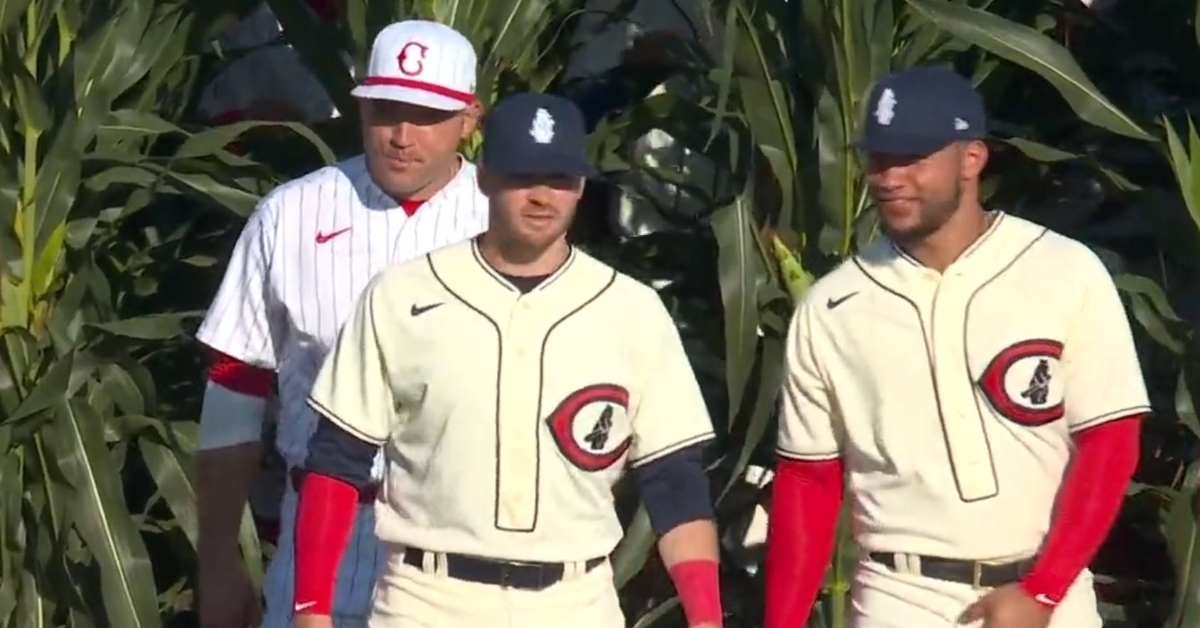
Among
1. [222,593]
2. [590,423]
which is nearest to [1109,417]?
[590,423]

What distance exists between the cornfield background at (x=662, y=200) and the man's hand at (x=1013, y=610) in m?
1.03

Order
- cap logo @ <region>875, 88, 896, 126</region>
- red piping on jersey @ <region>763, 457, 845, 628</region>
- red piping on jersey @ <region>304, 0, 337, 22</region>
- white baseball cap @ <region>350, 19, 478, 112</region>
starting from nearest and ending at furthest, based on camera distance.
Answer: cap logo @ <region>875, 88, 896, 126</region>, red piping on jersey @ <region>763, 457, 845, 628</region>, white baseball cap @ <region>350, 19, 478, 112</region>, red piping on jersey @ <region>304, 0, 337, 22</region>

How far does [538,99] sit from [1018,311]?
773mm

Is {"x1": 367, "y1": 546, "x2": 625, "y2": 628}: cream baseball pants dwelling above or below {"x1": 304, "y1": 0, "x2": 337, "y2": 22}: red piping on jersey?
below

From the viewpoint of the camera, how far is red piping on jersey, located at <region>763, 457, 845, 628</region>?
11.8 feet

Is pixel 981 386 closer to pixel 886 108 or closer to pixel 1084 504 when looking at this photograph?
pixel 1084 504

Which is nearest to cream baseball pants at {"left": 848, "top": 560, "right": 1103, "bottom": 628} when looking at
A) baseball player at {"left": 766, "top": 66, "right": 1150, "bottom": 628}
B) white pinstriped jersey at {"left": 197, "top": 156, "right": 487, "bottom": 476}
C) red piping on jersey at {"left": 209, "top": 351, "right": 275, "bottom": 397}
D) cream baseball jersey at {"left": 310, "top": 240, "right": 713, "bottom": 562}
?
baseball player at {"left": 766, "top": 66, "right": 1150, "bottom": 628}

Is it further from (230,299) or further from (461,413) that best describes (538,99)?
(230,299)

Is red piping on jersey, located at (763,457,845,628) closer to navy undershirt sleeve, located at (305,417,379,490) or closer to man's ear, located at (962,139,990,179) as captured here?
man's ear, located at (962,139,990,179)

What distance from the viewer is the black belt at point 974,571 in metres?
3.52

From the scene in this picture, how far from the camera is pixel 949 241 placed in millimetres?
3580

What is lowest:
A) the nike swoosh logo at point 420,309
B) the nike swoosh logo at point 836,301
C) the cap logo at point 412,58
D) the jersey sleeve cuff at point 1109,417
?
the jersey sleeve cuff at point 1109,417

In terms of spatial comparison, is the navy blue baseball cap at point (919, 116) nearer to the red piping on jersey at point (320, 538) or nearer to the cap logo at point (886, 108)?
the cap logo at point (886, 108)

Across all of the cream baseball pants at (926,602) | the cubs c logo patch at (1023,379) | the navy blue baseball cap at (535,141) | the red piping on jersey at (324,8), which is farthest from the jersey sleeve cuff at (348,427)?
the red piping on jersey at (324,8)
